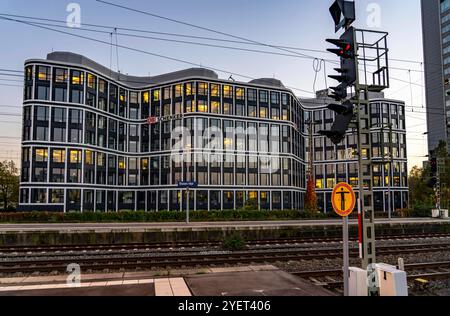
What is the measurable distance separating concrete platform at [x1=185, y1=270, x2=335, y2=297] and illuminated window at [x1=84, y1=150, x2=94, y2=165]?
52834 mm

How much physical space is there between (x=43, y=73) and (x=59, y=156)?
14.0 m

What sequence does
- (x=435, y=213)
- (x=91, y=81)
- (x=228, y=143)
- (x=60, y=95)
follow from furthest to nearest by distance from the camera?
(x=228, y=143)
(x=91, y=81)
(x=60, y=95)
(x=435, y=213)

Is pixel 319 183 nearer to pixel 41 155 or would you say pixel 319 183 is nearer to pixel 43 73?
pixel 41 155

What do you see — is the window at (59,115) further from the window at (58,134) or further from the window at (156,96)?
the window at (156,96)

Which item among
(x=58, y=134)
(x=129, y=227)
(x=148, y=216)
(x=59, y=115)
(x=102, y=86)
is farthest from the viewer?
(x=102, y=86)

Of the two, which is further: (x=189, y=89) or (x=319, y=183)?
(x=319, y=183)

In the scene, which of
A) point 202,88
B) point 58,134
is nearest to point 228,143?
point 202,88

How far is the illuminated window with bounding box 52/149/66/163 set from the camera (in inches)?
2167

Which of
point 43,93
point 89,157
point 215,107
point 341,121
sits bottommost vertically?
point 341,121

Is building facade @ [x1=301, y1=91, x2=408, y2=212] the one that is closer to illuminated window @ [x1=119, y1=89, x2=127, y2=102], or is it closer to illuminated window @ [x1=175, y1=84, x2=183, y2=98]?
illuminated window @ [x1=175, y1=84, x2=183, y2=98]

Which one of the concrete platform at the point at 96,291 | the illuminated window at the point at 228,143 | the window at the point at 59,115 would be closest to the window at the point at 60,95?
the window at the point at 59,115

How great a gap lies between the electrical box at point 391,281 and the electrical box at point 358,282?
0.39m

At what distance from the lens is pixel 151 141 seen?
220ft
